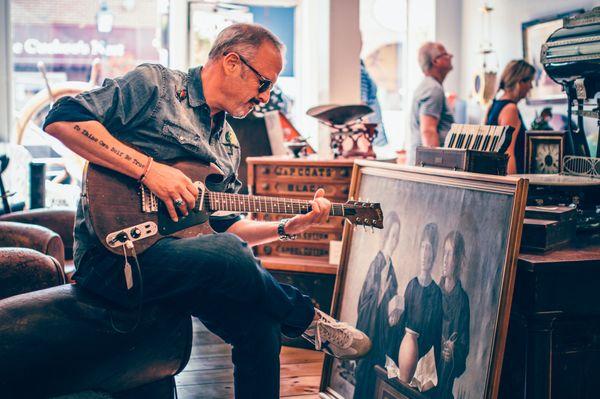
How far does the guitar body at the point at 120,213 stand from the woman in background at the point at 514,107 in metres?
2.04

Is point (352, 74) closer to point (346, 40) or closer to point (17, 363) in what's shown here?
point (346, 40)

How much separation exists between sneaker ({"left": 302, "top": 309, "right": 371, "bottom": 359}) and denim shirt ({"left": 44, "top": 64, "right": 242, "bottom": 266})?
0.57 m

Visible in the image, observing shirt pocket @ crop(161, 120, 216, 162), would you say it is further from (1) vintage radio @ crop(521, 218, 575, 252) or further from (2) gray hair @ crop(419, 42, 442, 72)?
(2) gray hair @ crop(419, 42, 442, 72)

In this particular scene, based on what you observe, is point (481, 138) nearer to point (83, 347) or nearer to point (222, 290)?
point (222, 290)

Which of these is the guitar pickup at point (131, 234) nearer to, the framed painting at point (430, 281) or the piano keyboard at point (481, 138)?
the framed painting at point (430, 281)

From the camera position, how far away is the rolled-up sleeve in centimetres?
221

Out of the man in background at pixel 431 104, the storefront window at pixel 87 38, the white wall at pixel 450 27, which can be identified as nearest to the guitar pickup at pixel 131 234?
the man in background at pixel 431 104

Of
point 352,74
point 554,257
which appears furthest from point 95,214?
point 352,74

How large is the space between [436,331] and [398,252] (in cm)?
37

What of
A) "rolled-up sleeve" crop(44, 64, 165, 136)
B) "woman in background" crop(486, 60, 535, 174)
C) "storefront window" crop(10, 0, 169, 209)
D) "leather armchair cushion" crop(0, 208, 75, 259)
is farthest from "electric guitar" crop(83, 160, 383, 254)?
"storefront window" crop(10, 0, 169, 209)

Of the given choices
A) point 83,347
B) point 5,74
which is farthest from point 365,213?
point 5,74

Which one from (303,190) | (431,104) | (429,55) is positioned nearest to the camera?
(303,190)

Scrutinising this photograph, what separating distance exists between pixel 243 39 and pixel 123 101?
0.45 metres

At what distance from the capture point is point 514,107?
166 inches
